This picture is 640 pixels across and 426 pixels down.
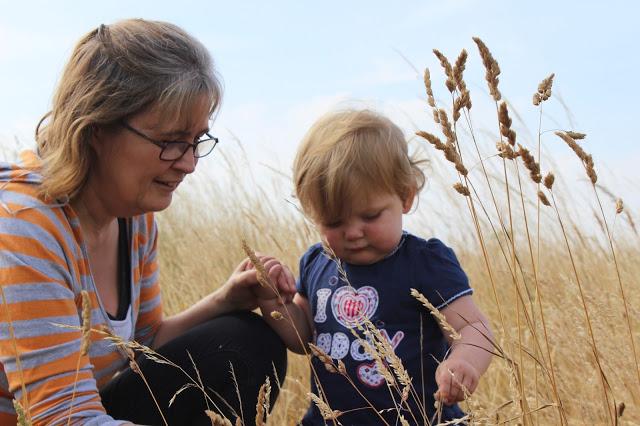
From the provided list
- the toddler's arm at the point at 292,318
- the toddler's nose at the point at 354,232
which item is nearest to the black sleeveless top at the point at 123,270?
the toddler's arm at the point at 292,318

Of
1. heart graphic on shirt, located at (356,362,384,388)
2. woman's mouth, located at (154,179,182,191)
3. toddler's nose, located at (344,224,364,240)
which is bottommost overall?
heart graphic on shirt, located at (356,362,384,388)

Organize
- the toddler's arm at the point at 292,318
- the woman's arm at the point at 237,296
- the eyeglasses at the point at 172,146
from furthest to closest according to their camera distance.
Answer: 1. the toddler's arm at the point at 292,318
2. the woman's arm at the point at 237,296
3. the eyeglasses at the point at 172,146

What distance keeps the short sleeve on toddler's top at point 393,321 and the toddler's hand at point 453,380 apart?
34cm

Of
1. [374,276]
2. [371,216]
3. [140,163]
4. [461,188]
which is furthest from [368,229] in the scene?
[461,188]

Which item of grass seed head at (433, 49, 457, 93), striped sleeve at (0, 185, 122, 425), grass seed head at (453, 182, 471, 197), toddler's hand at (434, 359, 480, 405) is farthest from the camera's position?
striped sleeve at (0, 185, 122, 425)

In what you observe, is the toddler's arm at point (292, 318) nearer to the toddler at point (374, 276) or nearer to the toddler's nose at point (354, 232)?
the toddler at point (374, 276)

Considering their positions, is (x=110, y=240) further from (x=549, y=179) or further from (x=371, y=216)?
(x=549, y=179)

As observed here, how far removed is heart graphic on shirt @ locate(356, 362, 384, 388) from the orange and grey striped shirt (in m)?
0.66

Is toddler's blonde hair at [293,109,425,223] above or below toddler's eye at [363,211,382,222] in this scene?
above

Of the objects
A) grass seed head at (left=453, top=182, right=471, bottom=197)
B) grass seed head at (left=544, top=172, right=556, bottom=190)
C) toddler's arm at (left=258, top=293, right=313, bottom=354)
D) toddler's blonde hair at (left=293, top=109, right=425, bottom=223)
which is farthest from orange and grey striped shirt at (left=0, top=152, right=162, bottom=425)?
grass seed head at (left=544, top=172, right=556, bottom=190)

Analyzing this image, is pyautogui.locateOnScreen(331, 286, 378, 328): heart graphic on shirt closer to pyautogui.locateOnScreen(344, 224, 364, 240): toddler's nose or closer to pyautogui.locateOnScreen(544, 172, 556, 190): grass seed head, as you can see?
pyautogui.locateOnScreen(344, 224, 364, 240): toddler's nose

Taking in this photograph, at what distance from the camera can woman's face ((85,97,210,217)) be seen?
1871 millimetres

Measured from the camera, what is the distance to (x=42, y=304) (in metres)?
1.63

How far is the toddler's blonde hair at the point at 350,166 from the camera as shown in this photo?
1974mm
